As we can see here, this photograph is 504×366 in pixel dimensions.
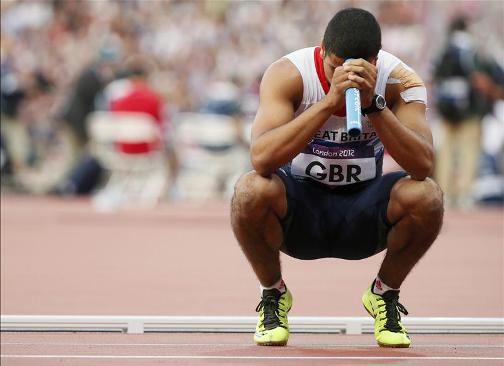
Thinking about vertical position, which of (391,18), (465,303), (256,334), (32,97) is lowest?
(256,334)

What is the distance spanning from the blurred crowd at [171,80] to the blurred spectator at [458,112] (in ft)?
0.18

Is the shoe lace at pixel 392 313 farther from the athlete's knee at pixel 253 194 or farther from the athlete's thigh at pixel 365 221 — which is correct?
the athlete's knee at pixel 253 194

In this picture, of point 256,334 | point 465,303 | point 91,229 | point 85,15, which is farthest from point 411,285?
point 85,15

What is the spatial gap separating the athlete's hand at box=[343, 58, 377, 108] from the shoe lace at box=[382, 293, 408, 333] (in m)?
1.09

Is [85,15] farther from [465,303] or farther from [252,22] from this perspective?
[465,303]

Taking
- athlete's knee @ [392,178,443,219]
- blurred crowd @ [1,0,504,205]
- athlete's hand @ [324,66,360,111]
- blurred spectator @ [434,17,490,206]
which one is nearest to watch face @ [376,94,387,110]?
athlete's hand @ [324,66,360,111]

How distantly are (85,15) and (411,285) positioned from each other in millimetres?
Result: 14519

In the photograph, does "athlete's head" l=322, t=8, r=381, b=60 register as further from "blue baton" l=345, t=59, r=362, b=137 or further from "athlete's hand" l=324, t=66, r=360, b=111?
"blue baton" l=345, t=59, r=362, b=137

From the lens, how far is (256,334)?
19.8 feet

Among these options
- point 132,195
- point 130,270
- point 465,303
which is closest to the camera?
point 465,303

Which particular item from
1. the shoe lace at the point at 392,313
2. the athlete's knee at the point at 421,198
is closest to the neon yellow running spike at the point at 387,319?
the shoe lace at the point at 392,313

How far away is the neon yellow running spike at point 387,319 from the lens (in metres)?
5.91

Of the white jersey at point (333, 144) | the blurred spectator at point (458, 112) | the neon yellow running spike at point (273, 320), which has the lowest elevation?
the neon yellow running spike at point (273, 320)

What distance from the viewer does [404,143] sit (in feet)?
18.6
